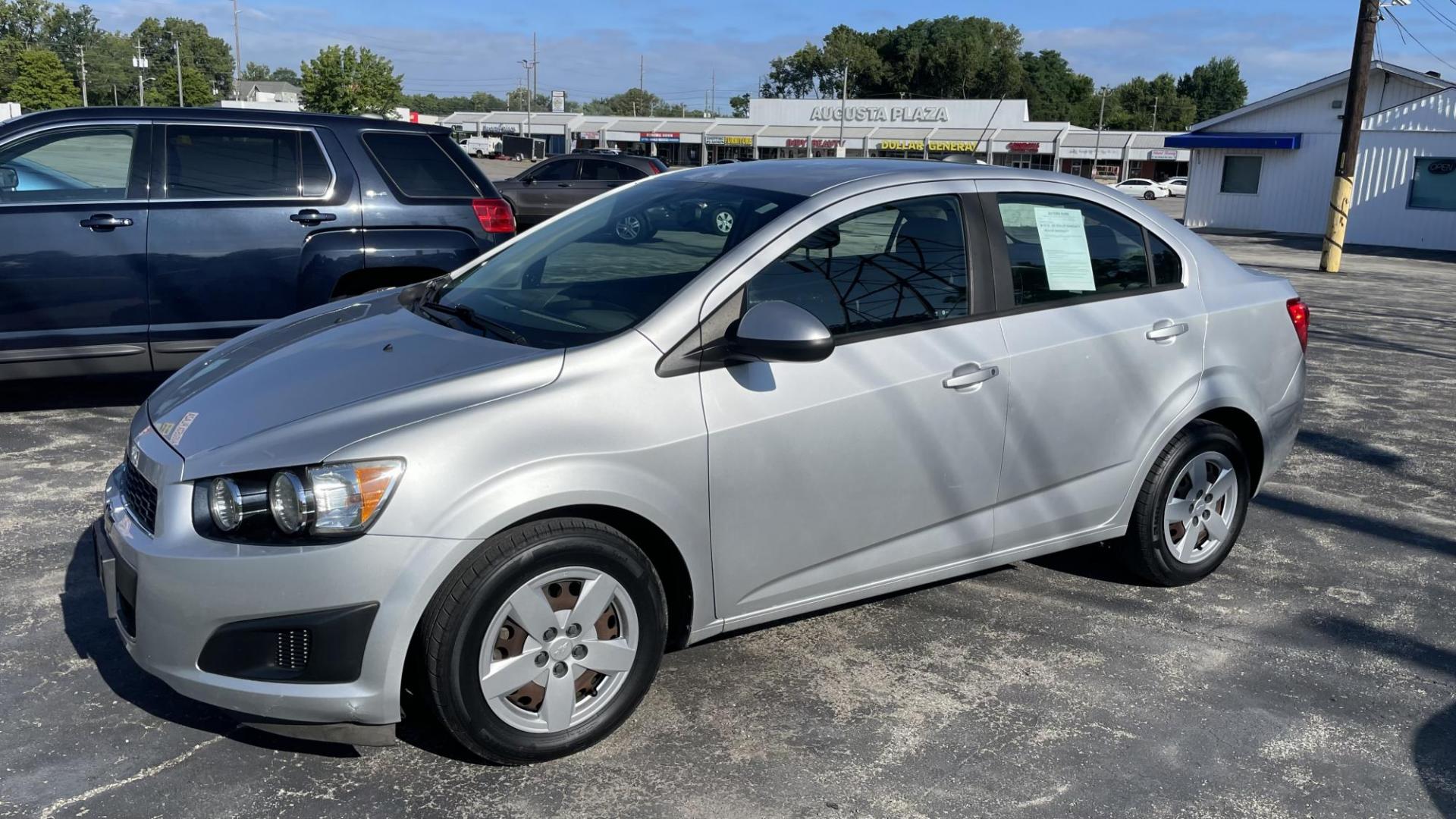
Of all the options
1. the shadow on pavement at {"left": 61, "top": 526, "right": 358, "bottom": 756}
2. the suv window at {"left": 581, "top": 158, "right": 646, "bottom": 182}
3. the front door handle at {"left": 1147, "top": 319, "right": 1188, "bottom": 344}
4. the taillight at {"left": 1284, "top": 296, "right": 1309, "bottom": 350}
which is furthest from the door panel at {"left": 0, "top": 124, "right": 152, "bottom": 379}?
the suv window at {"left": 581, "top": 158, "right": 646, "bottom": 182}

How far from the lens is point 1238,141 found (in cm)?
3145

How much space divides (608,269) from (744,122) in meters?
75.5

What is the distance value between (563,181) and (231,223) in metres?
15.7

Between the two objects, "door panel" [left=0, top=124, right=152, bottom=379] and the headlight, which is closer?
the headlight

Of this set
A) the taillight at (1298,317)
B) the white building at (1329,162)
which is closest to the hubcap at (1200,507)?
the taillight at (1298,317)

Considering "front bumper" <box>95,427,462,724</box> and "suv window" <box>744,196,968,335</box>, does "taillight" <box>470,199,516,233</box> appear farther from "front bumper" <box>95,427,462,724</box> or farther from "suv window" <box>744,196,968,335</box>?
"front bumper" <box>95,427,462,724</box>

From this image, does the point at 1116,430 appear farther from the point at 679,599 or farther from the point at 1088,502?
the point at 679,599

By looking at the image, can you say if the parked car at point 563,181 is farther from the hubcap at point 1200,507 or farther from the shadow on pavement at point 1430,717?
the shadow on pavement at point 1430,717

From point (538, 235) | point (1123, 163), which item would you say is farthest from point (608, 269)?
point (1123, 163)

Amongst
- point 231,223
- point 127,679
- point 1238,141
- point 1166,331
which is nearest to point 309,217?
point 231,223

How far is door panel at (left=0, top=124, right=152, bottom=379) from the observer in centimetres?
608

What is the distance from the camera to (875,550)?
12.1 ft

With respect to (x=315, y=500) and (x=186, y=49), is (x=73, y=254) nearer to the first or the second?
(x=315, y=500)

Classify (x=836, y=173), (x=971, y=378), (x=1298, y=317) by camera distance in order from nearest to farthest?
(x=971, y=378)
(x=836, y=173)
(x=1298, y=317)
